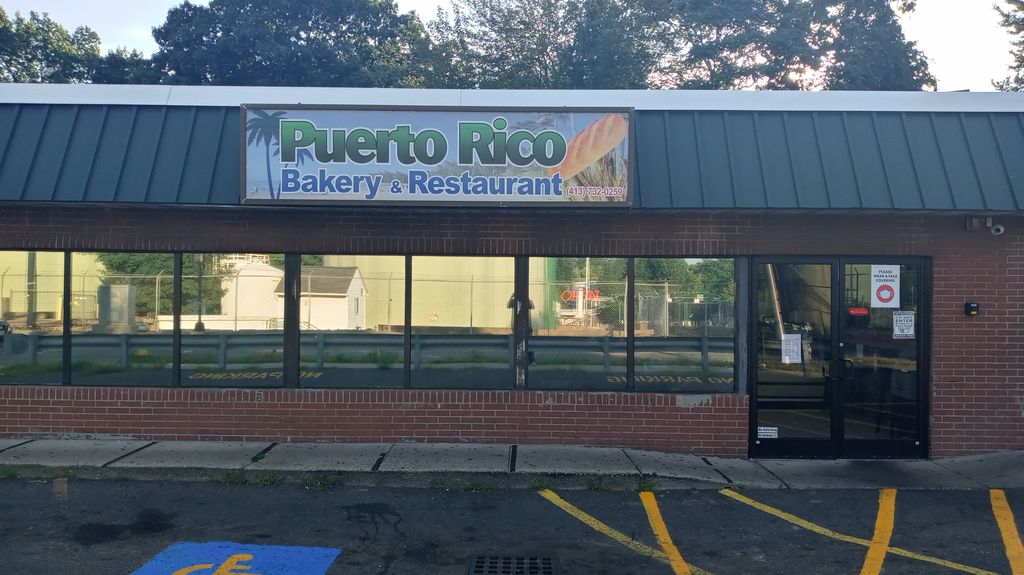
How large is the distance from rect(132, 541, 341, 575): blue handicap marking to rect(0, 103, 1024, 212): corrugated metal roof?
12.3 feet

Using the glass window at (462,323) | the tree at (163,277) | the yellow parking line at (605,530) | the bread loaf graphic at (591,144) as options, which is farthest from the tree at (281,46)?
the yellow parking line at (605,530)

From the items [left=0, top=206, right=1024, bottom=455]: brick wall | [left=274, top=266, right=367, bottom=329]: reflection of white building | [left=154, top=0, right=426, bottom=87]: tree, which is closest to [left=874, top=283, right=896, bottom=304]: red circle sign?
[left=0, top=206, right=1024, bottom=455]: brick wall

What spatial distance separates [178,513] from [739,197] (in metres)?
6.10

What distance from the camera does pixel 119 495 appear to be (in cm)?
765

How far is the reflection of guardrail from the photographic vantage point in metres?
9.50

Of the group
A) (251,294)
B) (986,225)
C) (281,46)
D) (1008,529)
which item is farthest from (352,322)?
(281,46)

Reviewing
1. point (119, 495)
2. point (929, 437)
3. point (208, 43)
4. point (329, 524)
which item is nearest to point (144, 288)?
point (119, 495)

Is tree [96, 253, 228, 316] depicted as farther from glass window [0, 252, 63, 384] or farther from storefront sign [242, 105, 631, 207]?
storefront sign [242, 105, 631, 207]

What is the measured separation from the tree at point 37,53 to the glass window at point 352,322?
141 ft

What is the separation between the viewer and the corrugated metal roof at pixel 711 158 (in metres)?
8.65

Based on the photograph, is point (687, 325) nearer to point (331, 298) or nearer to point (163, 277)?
point (331, 298)

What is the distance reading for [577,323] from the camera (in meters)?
9.51

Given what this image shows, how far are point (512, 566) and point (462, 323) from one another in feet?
13.0

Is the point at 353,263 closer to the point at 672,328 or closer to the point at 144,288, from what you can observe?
the point at 144,288
